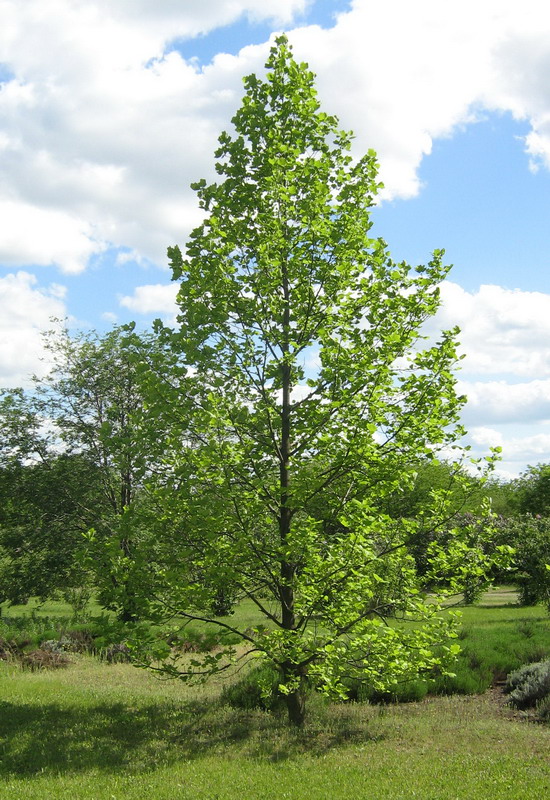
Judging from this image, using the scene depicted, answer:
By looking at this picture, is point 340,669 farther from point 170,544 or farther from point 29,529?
point 29,529

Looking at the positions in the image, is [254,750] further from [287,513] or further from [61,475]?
[61,475]

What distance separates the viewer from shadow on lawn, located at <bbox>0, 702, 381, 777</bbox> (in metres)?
8.22

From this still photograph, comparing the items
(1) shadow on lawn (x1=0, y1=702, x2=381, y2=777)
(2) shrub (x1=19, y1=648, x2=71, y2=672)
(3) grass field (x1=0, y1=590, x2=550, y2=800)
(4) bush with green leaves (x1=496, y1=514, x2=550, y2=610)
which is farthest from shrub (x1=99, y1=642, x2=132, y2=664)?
(4) bush with green leaves (x1=496, y1=514, x2=550, y2=610)

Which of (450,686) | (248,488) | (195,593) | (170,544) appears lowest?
(450,686)

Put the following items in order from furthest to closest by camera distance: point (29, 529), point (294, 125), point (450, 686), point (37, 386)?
point (37, 386), point (29, 529), point (450, 686), point (294, 125)

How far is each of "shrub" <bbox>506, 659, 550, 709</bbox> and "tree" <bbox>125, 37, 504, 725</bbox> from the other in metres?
2.61

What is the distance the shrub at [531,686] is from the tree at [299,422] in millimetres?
2605

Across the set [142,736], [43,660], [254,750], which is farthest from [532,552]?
[142,736]

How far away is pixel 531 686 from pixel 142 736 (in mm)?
6249

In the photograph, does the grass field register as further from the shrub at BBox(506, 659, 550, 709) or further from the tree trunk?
the shrub at BBox(506, 659, 550, 709)

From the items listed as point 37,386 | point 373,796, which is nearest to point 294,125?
point 373,796

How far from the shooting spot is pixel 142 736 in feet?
30.3

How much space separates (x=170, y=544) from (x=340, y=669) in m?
3.03

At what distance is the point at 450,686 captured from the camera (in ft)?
38.8
